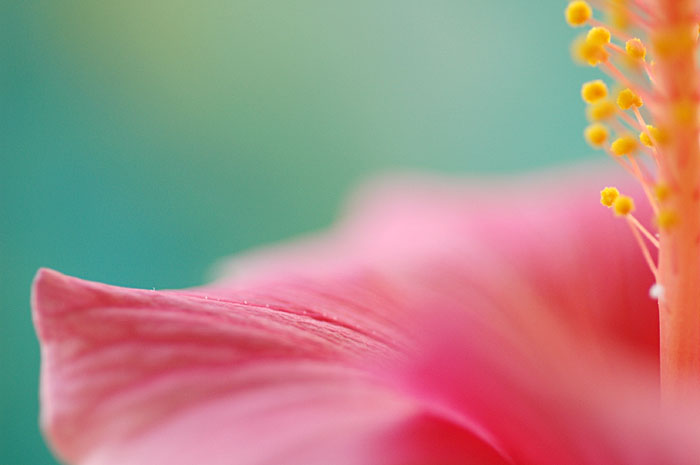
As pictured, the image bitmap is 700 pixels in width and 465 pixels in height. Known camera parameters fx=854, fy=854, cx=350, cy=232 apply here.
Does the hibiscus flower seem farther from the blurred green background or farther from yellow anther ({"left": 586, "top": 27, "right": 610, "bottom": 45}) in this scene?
the blurred green background

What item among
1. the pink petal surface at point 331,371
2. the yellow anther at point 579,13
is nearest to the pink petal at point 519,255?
the pink petal surface at point 331,371

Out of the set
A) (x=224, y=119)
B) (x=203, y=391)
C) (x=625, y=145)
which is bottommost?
(x=203, y=391)

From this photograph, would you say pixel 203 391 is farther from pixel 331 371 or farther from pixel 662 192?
pixel 662 192

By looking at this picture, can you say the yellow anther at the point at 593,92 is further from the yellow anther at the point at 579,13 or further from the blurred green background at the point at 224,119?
the blurred green background at the point at 224,119

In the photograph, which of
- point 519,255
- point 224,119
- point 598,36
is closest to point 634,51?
point 598,36

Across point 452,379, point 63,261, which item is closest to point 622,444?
point 452,379

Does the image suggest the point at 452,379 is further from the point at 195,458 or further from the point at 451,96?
the point at 451,96

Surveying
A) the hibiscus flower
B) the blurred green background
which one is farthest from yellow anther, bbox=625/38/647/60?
the blurred green background
